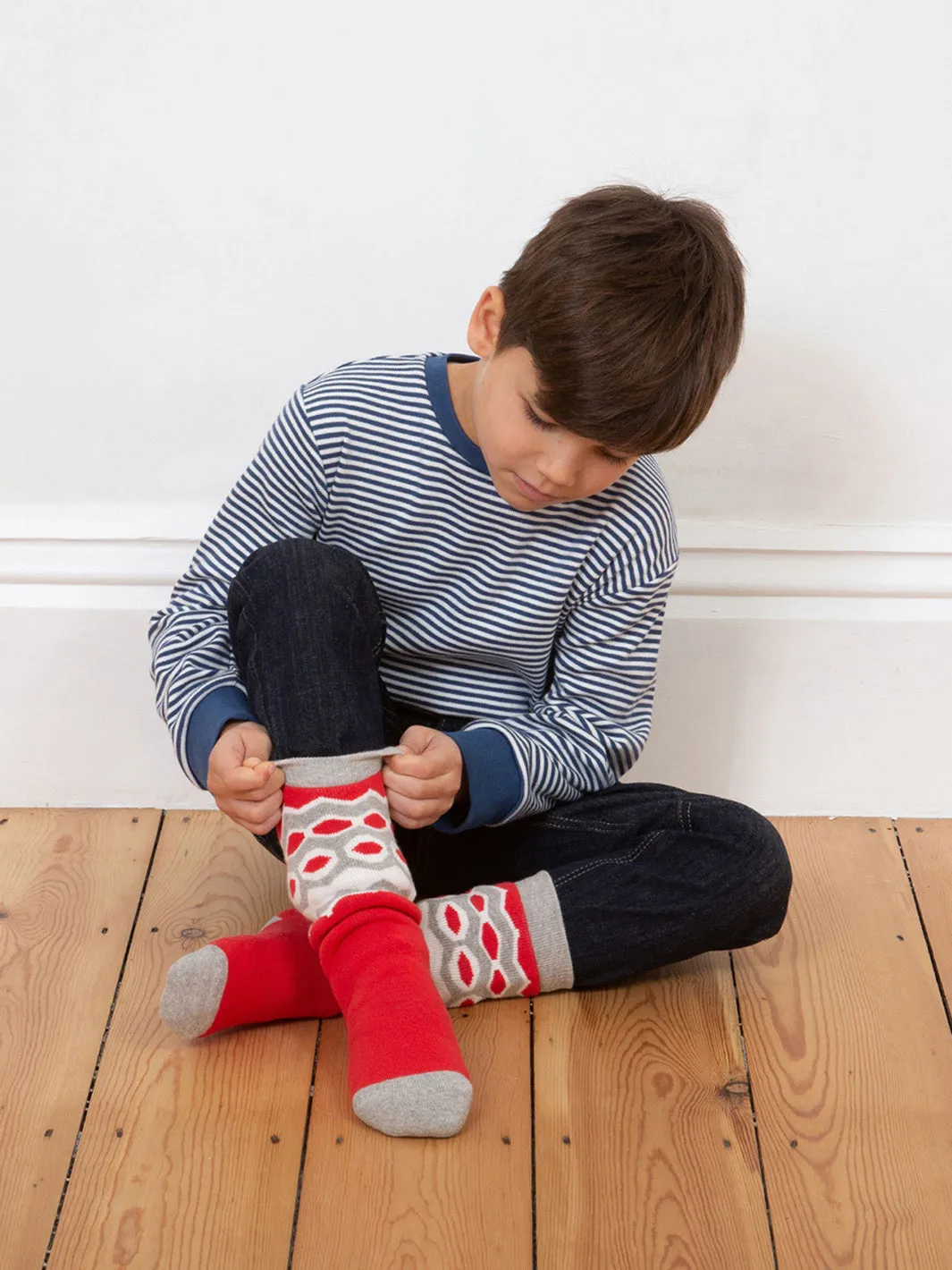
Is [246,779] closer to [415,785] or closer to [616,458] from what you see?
[415,785]

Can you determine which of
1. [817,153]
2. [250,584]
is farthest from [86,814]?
[817,153]

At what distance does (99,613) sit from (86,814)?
191mm

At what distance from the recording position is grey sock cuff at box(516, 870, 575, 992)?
0.97 meters

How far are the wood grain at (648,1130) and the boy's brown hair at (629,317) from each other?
0.43 metres

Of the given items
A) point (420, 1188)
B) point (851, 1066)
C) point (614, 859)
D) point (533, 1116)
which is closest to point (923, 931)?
point (851, 1066)

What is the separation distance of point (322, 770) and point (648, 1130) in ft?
1.06

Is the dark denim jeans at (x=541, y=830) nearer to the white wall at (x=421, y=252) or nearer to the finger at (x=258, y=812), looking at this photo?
the finger at (x=258, y=812)

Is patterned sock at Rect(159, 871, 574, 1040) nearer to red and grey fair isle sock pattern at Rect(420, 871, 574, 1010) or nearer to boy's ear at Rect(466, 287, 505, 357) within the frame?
red and grey fair isle sock pattern at Rect(420, 871, 574, 1010)

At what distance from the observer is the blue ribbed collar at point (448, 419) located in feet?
3.18

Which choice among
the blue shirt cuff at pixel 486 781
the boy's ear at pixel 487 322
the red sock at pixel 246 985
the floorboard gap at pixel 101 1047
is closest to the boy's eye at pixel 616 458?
the boy's ear at pixel 487 322

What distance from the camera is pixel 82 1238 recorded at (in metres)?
0.77

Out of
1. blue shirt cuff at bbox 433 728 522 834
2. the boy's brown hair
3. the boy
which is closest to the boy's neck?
the boy

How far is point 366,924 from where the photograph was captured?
0.88 meters

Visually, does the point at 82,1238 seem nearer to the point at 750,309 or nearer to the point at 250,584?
the point at 250,584
